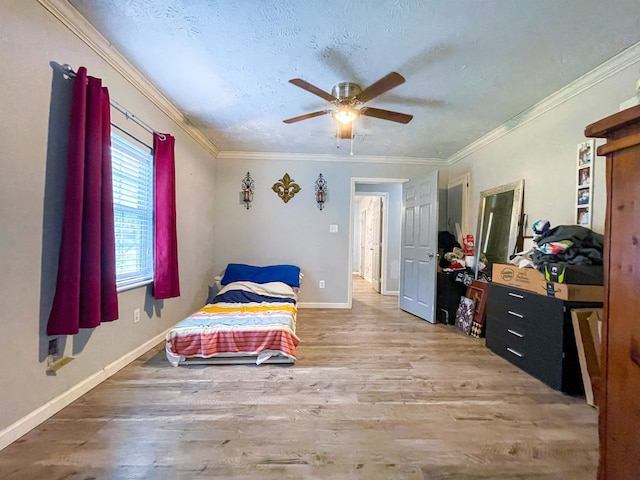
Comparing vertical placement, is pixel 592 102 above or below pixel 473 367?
above

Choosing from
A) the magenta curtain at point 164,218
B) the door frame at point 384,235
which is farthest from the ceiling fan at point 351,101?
the door frame at point 384,235

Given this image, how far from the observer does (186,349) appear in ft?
7.77

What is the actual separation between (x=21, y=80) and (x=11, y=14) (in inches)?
11.5

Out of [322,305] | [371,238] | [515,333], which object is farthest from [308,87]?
[371,238]

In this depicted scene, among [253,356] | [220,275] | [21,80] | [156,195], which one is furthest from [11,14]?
[220,275]

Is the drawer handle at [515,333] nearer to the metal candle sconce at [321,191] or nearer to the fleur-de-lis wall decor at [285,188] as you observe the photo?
the metal candle sconce at [321,191]

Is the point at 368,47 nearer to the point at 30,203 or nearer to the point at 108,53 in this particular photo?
the point at 108,53

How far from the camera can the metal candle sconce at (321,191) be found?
175 inches

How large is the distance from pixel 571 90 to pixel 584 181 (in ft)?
2.52

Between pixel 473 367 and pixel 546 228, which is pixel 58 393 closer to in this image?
pixel 473 367

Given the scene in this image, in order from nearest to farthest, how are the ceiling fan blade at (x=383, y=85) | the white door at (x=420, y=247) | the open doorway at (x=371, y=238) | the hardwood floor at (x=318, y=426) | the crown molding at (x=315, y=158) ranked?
the hardwood floor at (x=318, y=426) < the ceiling fan blade at (x=383, y=85) < the white door at (x=420, y=247) < the crown molding at (x=315, y=158) < the open doorway at (x=371, y=238)

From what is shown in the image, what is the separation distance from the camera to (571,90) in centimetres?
240

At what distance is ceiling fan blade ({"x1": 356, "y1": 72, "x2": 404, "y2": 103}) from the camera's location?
1962mm

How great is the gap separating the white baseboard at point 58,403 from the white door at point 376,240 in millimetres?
4720
